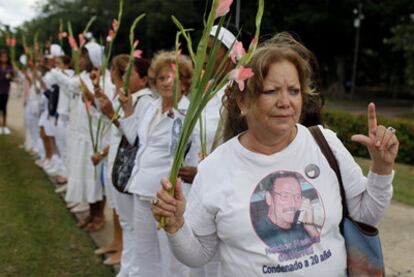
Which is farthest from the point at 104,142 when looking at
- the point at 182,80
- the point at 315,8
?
the point at 315,8

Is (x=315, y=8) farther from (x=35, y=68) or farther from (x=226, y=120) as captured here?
(x=226, y=120)

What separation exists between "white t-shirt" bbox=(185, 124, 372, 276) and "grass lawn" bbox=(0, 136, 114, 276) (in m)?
2.56

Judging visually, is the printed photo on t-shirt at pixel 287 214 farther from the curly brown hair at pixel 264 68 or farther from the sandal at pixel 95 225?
the sandal at pixel 95 225

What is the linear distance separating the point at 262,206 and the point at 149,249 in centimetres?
194

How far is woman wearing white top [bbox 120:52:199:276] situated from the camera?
316 centimetres

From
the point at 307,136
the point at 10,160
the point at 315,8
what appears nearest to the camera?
the point at 307,136

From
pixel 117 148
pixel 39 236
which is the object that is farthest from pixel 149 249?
pixel 39 236

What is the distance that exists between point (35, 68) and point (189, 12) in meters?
26.8

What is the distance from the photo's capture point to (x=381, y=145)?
1.66 metres

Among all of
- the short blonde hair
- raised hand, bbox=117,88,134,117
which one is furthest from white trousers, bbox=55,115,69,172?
the short blonde hair

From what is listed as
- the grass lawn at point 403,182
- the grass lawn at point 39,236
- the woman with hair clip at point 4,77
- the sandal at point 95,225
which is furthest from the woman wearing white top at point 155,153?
the woman with hair clip at point 4,77

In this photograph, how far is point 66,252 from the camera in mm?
4395

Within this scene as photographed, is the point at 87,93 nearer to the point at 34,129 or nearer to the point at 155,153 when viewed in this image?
the point at 155,153

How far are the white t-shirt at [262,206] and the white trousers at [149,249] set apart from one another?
145cm
